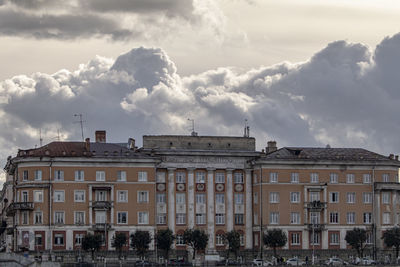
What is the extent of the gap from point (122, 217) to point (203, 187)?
13.1 metres

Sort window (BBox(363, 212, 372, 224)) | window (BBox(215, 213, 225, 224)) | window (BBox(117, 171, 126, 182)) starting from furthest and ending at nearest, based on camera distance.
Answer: window (BBox(363, 212, 372, 224)) → window (BBox(215, 213, 225, 224)) → window (BBox(117, 171, 126, 182))

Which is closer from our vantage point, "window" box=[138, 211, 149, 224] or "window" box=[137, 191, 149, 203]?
"window" box=[138, 211, 149, 224]

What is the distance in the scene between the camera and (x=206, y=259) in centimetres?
15300

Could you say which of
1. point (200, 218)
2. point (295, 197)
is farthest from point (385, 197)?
point (200, 218)

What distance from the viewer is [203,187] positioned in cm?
15662

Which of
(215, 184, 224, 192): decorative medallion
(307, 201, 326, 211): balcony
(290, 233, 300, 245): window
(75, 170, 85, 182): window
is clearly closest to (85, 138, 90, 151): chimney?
(75, 170, 85, 182): window

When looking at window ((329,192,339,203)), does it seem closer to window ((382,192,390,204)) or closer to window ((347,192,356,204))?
window ((347,192,356,204))

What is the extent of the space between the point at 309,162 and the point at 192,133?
1831cm

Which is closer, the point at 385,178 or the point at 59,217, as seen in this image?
the point at 59,217

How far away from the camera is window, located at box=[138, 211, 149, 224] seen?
499ft

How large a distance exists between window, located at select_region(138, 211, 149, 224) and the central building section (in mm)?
2509

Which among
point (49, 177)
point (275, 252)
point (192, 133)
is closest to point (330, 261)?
point (275, 252)

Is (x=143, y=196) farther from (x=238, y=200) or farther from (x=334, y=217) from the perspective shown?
(x=334, y=217)

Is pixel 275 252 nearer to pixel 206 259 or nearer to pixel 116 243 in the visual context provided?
pixel 206 259
